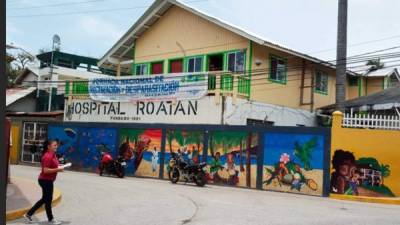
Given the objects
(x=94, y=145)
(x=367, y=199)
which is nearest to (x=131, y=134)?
(x=94, y=145)

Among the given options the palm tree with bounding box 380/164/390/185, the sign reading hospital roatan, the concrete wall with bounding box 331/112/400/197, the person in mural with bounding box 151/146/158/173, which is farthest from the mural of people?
the palm tree with bounding box 380/164/390/185

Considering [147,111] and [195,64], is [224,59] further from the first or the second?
[147,111]

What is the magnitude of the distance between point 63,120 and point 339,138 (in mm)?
15611

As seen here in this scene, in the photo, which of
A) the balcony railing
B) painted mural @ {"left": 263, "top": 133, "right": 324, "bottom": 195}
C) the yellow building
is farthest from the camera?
the yellow building

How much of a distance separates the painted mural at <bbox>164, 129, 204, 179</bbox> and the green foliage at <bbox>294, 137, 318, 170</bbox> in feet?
13.8

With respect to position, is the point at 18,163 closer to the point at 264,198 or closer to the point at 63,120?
the point at 63,120

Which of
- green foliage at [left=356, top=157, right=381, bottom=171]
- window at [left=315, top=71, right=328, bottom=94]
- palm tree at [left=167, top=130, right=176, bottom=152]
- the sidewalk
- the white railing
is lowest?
the sidewalk

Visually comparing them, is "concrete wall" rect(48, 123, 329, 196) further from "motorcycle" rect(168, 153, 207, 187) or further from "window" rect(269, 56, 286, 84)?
"window" rect(269, 56, 286, 84)

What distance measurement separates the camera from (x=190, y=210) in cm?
1212

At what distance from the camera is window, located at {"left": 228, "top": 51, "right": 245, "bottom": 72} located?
24947mm

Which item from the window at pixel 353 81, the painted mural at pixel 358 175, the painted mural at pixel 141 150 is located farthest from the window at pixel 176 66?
the painted mural at pixel 358 175

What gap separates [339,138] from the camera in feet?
59.6

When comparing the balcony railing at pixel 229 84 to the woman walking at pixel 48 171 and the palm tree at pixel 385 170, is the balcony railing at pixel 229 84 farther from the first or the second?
the woman walking at pixel 48 171

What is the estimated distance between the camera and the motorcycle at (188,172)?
1957cm
